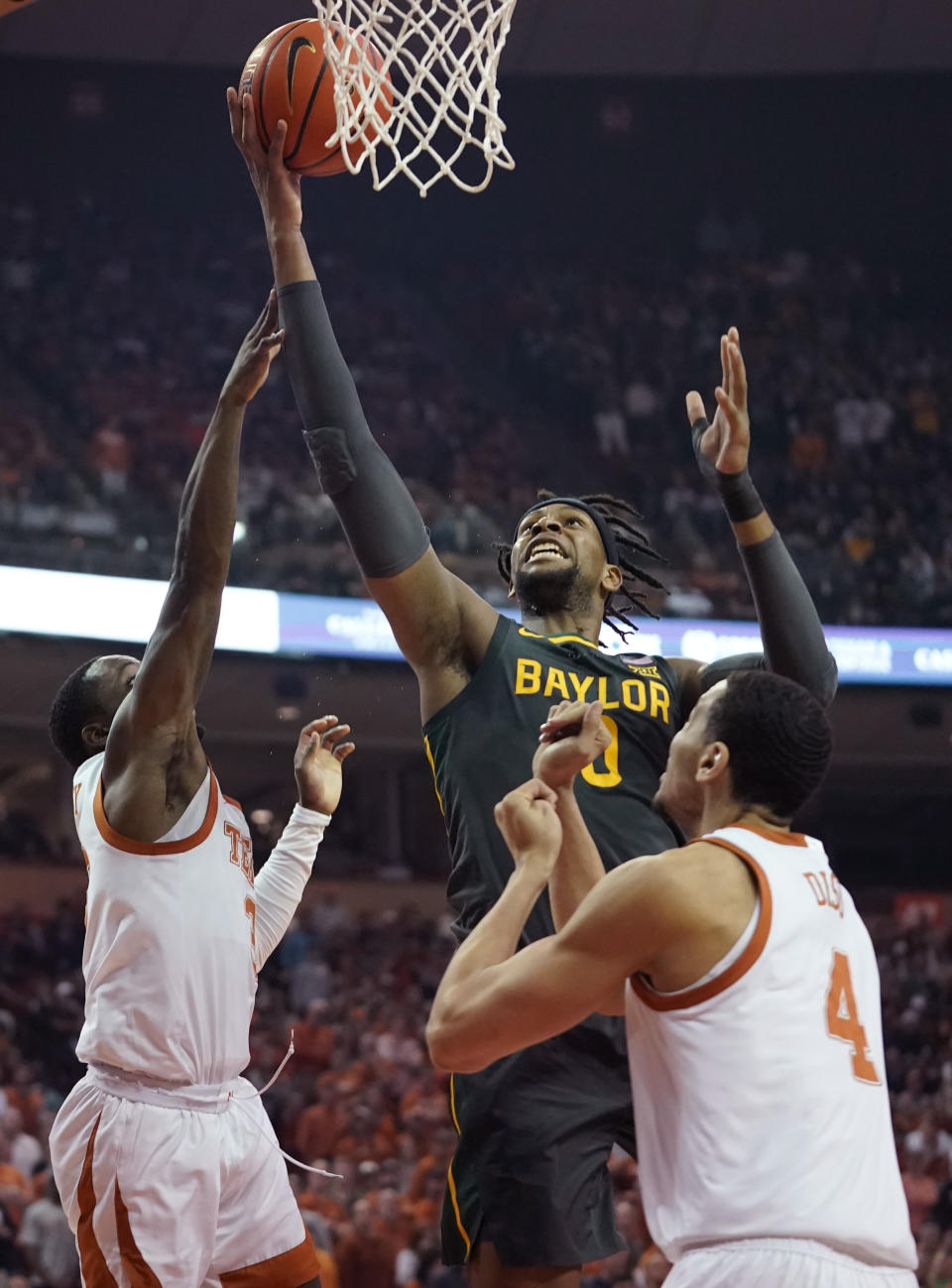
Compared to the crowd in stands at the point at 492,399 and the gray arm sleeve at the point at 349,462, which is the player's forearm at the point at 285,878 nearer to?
the gray arm sleeve at the point at 349,462

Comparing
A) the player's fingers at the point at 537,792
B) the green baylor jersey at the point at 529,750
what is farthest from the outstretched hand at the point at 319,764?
the player's fingers at the point at 537,792

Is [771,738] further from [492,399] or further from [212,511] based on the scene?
[492,399]

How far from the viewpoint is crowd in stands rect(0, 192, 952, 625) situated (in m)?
14.0

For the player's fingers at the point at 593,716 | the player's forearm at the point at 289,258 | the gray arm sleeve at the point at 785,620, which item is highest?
the player's forearm at the point at 289,258

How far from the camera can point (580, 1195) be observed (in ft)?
9.79

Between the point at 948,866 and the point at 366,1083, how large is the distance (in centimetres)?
842

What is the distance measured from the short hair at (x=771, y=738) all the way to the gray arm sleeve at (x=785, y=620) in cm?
96

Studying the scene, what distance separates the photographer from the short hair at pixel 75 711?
3844 mm

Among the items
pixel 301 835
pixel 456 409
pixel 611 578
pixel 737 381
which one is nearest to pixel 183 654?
pixel 301 835

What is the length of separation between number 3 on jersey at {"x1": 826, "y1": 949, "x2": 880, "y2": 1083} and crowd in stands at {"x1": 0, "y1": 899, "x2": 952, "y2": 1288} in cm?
594

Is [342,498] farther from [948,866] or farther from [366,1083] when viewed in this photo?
[948,866]

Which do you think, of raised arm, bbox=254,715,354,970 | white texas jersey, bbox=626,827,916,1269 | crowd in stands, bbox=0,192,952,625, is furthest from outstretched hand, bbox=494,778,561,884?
crowd in stands, bbox=0,192,952,625

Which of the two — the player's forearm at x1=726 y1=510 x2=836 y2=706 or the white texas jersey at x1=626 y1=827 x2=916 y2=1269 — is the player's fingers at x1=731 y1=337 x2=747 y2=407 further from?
the white texas jersey at x1=626 y1=827 x2=916 y2=1269

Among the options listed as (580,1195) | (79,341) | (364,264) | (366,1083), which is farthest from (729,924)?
(364,264)
